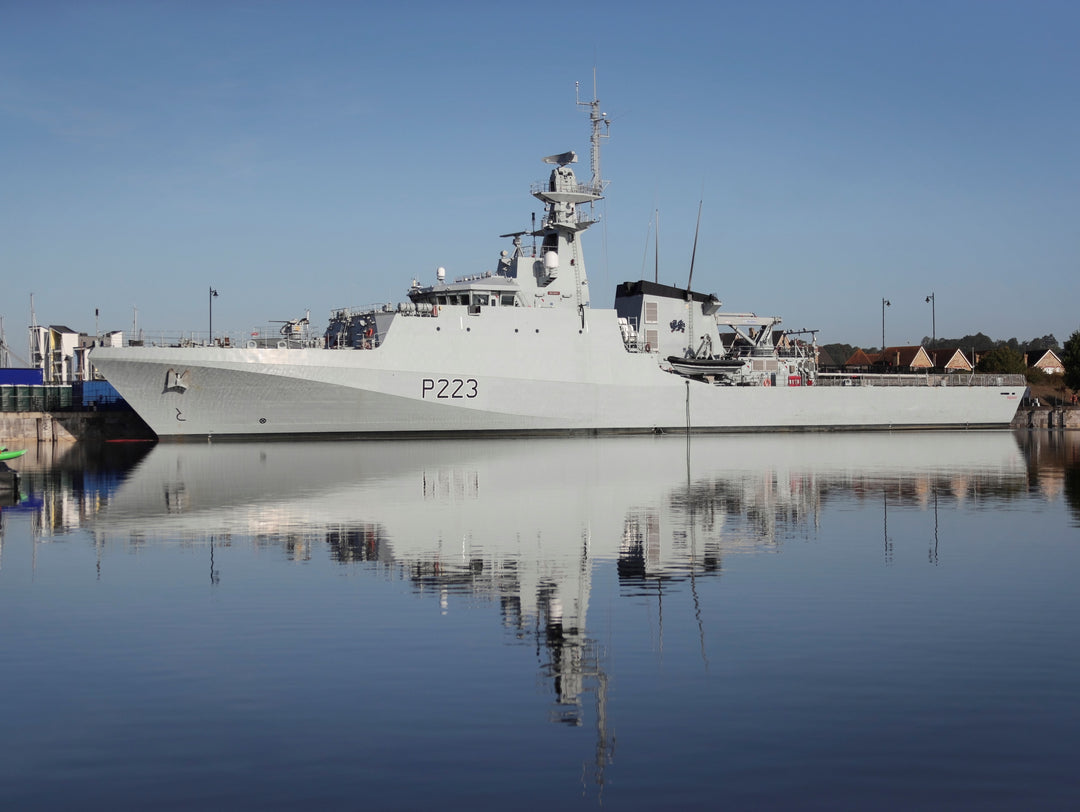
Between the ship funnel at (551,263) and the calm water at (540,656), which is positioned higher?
the ship funnel at (551,263)

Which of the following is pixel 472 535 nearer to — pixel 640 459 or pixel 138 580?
pixel 138 580

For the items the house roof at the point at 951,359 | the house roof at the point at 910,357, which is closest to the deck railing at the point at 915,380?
the house roof at the point at 910,357

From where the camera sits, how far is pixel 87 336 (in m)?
55.6

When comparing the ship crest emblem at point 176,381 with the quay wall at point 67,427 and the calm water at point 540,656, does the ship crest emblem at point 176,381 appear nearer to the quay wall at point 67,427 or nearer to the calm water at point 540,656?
the quay wall at point 67,427

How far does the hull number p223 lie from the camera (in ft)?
114

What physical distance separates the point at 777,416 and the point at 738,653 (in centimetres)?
3749

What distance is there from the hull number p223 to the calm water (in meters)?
17.4

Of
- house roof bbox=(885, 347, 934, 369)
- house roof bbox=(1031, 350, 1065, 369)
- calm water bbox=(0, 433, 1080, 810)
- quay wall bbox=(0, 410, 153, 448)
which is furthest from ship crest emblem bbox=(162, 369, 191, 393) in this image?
house roof bbox=(1031, 350, 1065, 369)

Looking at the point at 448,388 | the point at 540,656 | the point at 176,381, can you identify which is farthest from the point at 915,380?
the point at 540,656

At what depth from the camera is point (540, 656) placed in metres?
7.71

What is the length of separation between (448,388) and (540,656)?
Result: 27.5 metres

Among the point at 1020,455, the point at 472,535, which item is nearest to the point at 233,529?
the point at 472,535

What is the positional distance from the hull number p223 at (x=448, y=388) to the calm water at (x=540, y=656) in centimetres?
1739

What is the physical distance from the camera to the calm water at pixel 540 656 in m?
5.30
